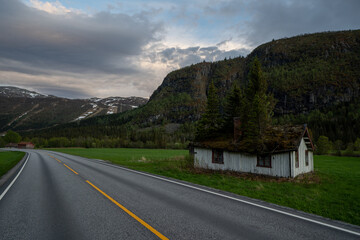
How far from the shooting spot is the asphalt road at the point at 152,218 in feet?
18.0

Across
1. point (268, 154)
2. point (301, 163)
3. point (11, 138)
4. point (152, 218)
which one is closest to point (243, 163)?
point (268, 154)

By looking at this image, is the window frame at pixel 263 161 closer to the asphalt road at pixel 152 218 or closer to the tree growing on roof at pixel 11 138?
the asphalt road at pixel 152 218

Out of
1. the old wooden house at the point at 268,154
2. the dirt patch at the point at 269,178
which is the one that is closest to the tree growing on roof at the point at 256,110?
the old wooden house at the point at 268,154

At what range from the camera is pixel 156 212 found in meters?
7.06

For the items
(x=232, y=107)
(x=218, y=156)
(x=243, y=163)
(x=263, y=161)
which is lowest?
(x=243, y=163)

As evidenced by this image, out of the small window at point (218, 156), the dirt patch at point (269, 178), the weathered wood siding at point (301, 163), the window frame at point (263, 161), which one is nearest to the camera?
the dirt patch at point (269, 178)

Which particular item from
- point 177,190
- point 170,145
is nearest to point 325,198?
point 177,190

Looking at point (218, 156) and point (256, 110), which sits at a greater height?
point (256, 110)

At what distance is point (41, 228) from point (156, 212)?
361cm

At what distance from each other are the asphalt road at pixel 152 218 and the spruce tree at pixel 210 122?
641 inches

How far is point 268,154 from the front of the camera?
17.4 m

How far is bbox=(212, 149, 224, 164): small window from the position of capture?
2027 cm

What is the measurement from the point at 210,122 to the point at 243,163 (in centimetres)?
977

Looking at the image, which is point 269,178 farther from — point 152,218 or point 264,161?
point 152,218
